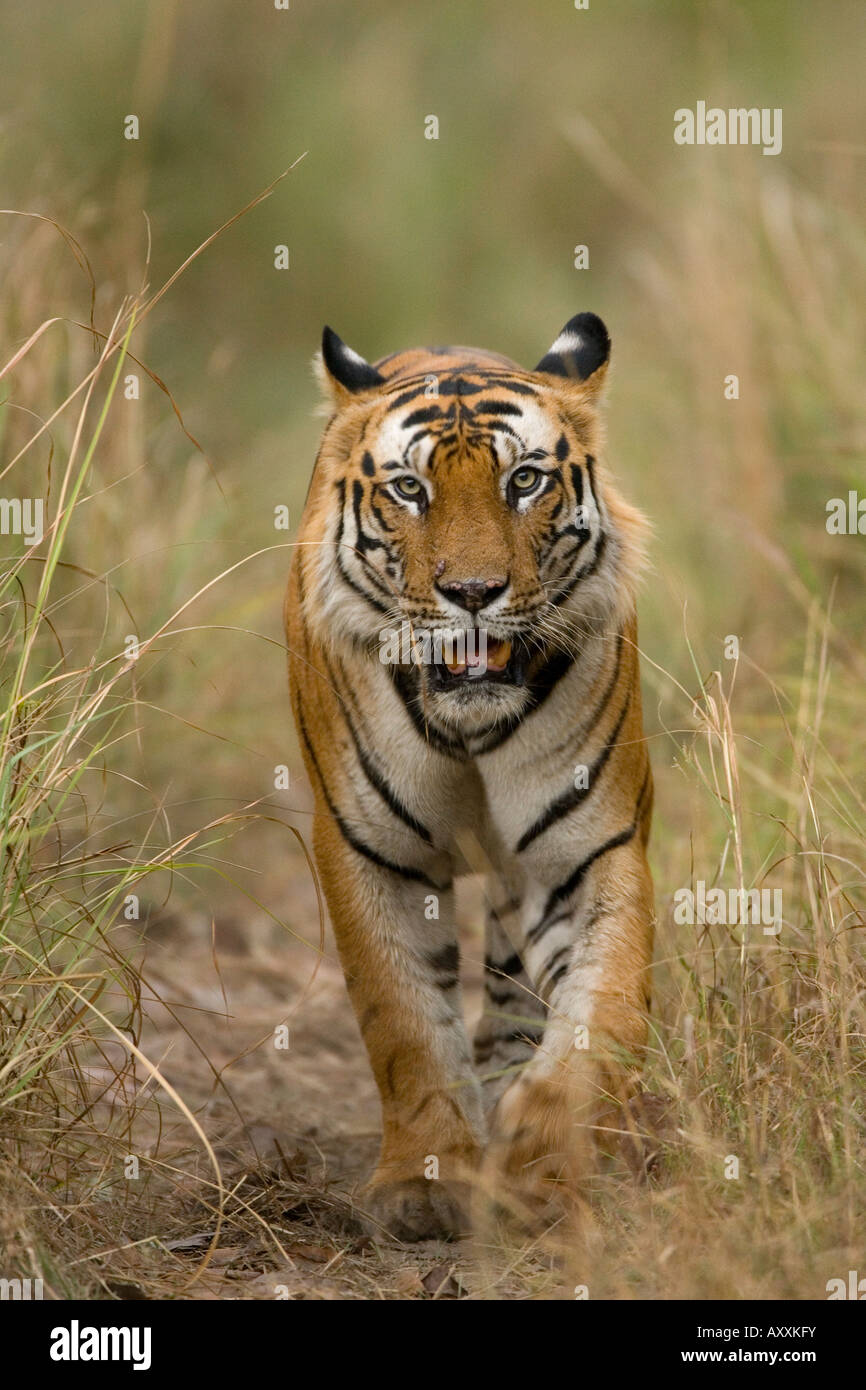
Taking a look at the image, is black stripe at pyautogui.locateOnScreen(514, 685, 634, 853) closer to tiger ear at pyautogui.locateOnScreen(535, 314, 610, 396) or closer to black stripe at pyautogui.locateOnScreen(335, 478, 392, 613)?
black stripe at pyautogui.locateOnScreen(335, 478, 392, 613)

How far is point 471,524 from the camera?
3.92m

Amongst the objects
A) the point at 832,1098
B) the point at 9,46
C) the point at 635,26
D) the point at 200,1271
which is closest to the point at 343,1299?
the point at 200,1271

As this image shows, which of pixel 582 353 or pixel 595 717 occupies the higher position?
pixel 582 353

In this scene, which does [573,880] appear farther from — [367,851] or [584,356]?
[584,356]

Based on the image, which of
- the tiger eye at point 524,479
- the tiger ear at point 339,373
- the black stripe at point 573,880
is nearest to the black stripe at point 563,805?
the black stripe at point 573,880

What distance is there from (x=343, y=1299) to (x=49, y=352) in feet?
11.2

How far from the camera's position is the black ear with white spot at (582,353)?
4.48 metres

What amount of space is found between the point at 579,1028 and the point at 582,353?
182 cm

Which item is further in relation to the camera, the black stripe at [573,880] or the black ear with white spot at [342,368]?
the black ear with white spot at [342,368]

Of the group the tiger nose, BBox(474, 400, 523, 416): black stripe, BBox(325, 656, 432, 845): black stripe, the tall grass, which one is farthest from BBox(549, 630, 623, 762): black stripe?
the tall grass

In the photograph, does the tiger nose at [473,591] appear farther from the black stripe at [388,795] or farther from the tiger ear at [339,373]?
the tiger ear at [339,373]

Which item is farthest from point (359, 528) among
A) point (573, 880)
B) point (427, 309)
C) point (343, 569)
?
point (427, 309)

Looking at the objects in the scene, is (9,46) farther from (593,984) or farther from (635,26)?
(593,984)

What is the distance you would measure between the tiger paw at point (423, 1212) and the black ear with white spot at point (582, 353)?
2151 millimetres
